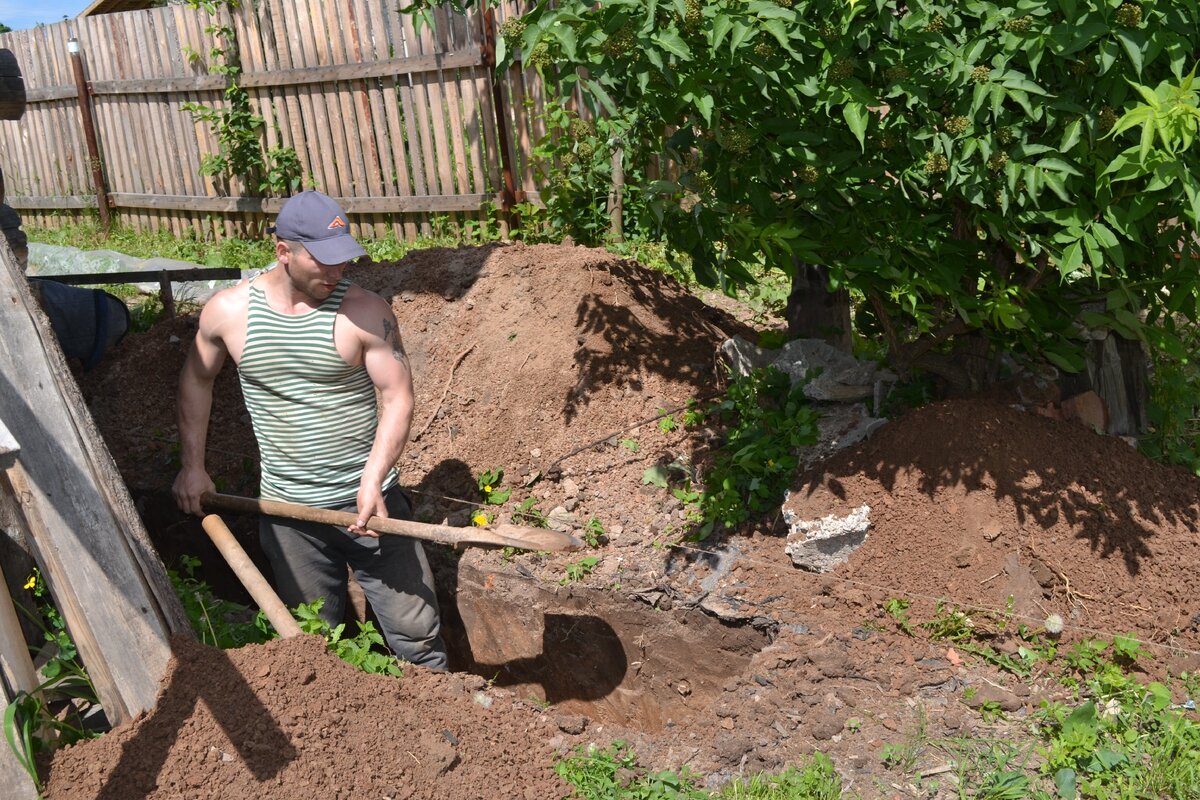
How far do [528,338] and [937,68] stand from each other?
2.84m

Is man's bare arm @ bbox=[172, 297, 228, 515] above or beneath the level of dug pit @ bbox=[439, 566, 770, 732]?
above

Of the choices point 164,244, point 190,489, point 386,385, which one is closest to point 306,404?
point 386,385

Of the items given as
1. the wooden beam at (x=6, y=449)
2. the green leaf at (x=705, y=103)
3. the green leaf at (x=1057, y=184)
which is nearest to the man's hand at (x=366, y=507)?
the wooden beam at (x=6, y=449)

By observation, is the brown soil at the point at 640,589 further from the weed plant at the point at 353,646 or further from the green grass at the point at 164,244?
the green grass at the point at 164,244

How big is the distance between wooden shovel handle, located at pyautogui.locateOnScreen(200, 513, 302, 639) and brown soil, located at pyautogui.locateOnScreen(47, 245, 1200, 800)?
0.22 meters

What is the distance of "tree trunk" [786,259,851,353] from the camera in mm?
4879

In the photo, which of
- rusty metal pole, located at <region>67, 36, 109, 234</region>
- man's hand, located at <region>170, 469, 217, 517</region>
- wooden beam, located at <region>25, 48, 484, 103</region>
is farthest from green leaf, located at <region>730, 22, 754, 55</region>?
rusty metal pole, located at <region>67, 36, 109, 234</region>

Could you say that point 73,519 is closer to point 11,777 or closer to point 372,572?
point 11,777

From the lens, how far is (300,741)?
306 cm

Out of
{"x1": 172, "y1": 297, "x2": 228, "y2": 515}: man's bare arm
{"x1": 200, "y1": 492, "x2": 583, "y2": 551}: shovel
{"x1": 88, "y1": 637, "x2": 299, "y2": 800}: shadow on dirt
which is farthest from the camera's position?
{"x1": 172, "y1": 297, "x2": 228, "y2": 515}: man's bare arm

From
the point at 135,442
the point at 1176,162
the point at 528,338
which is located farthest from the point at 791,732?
the point at 135,442

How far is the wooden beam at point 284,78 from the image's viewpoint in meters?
9.00

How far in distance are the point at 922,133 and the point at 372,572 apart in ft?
8.67

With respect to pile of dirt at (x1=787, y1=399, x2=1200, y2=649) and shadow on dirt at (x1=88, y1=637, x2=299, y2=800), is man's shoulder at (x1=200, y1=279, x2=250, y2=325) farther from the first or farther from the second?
pile of dirt at (x1=787, y1=399, x2=1200, y2=649)
